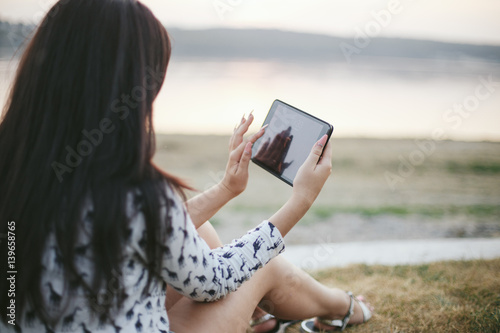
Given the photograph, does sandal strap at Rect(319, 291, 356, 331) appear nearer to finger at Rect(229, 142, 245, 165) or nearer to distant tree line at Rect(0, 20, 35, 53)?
finger at Rect(229, 142, 245, 165)

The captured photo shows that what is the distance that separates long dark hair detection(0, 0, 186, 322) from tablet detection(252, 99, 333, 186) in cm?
69

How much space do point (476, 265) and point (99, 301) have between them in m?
2.39

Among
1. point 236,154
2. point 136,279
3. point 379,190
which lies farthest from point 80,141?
point 379,190

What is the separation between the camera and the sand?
4633mm

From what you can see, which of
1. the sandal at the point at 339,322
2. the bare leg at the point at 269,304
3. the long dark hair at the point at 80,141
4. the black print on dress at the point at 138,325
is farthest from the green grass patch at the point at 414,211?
the long dark hair at the point at 80,141

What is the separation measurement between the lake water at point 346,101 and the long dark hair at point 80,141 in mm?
6893

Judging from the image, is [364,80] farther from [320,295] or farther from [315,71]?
[320,295]

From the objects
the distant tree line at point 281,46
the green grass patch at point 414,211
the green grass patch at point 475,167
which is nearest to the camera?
the green grass patch at point 414,211

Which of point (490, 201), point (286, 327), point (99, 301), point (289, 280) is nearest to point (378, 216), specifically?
point (490, 201)

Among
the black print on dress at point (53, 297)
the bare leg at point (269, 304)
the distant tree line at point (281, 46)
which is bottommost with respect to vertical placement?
the bare leg at point (269, 304)

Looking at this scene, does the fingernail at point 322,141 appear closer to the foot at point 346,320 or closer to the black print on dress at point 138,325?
the black print on dress at point 138,325

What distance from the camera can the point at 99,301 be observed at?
948 millimetres

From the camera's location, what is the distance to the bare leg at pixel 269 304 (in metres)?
1.30

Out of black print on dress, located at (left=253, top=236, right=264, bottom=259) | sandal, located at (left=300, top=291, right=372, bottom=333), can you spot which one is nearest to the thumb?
black print on dress, located at (left=253, top=236, right=264, bottom=259)
